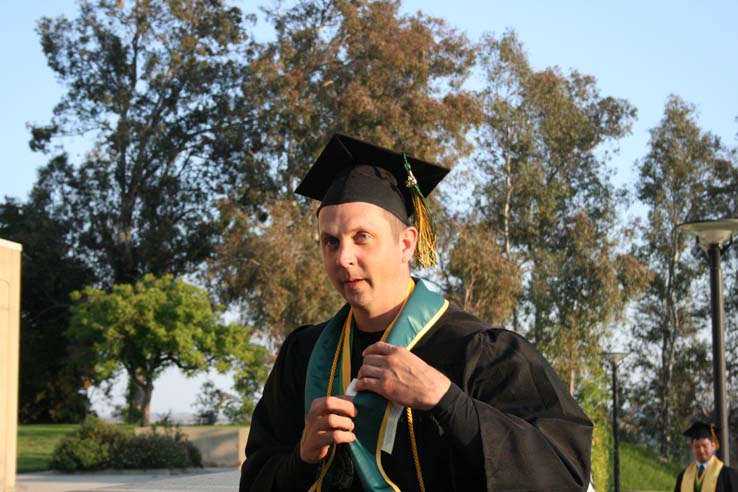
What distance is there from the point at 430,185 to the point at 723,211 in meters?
40.8

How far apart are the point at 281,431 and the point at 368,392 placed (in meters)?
0.49

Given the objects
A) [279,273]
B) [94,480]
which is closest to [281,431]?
[94,480]

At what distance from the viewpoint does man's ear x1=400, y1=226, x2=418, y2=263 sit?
122 inches

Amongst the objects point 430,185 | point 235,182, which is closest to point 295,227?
point 235,182

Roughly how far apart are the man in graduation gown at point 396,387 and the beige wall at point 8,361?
1103 cm

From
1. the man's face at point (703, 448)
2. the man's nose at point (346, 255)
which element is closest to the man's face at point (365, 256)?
the man's nose at point (346, 255)

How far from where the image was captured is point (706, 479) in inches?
527

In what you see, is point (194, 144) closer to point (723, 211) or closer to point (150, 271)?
point (150, 271)

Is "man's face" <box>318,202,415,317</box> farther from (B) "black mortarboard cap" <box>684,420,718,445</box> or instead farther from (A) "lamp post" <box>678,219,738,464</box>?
(B) "black mortarboard cap" <box>684,420,718,445</box>

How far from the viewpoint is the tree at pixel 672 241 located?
41.3 metres

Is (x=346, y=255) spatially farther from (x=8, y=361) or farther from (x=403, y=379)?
(x=8, y=361)

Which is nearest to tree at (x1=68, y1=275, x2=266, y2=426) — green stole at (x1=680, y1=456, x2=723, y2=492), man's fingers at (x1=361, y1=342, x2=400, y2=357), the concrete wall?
the concrete wall

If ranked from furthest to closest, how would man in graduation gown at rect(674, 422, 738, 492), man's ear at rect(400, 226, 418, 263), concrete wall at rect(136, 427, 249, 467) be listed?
concrete wall at rect(136, 427, 249, 467) → man in graduation gown at rect(674, 422, 738, 492) → man's ear at rect(400, 226, 418, 263)

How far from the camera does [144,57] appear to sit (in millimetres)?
38094
